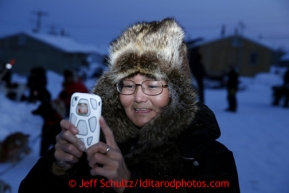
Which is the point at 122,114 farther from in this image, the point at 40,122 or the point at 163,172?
the point at 40,122

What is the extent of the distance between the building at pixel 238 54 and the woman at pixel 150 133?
38.3m

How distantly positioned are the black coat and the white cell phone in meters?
0.25

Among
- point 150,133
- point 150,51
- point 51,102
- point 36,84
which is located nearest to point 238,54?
point 36,84

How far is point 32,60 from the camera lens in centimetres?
3516

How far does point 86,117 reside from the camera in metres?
1.33

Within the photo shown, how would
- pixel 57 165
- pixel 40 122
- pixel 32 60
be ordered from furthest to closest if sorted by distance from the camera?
pixel 32 60 → pixel 40 122 → pixel 57 165

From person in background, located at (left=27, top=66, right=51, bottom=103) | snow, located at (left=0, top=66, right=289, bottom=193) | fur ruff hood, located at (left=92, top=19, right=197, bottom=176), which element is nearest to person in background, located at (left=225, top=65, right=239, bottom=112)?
snow, located at (left=0, top=66, right=289, bottom=193)

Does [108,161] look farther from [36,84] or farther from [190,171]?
[36,84]

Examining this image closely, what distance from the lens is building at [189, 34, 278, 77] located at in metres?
39.4

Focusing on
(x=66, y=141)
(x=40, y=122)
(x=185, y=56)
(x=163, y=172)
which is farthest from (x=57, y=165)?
(x=40, y=122)

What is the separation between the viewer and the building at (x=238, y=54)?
3944 centimetres

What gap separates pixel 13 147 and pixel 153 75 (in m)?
4.29

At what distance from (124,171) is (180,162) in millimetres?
396

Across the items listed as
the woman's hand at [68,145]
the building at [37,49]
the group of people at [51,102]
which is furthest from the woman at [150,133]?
the building at [37,49]
